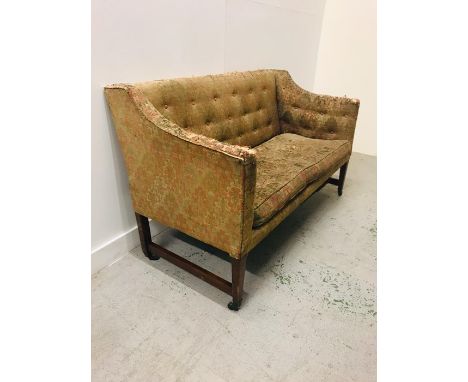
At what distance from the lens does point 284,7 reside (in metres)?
2.40

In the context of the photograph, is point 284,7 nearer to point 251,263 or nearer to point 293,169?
point 293,169

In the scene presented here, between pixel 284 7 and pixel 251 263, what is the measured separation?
6.57 ft

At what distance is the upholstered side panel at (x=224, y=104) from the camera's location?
1.41 metres

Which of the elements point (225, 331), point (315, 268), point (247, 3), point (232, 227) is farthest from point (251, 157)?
point (247, 3)

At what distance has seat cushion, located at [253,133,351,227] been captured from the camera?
4.38 ft

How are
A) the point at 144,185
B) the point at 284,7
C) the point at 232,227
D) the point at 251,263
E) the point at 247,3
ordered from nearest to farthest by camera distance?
the point at 232,227 → the point at 144,185 → the point at 251,263 → the point at 247,3 → the point at 284,7

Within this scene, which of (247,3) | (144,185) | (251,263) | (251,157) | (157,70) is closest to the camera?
(251,157)

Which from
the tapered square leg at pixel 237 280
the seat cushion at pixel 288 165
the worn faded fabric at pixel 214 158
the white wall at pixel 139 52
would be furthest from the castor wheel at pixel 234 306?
the white wall at pixel 139 52

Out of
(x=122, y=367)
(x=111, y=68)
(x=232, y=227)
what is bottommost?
(x=122, y=367)

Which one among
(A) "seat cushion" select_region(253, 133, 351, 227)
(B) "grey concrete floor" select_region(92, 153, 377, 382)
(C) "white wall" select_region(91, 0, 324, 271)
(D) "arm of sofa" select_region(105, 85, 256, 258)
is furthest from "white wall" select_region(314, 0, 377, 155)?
(D) "arm of sofa" select_region(105, 85, 256, 258)

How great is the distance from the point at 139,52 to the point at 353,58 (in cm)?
245

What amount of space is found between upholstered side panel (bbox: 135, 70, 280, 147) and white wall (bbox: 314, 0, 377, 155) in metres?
1.37

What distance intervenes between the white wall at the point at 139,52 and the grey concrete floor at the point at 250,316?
0.24 m

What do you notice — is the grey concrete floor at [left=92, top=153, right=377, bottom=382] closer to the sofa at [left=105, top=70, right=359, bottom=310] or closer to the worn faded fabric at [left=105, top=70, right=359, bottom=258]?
the sofa at [left=105, top=70, right=359, bottom=310]
